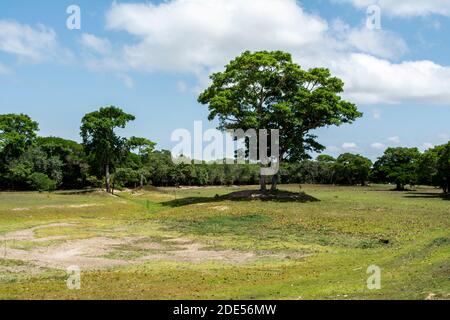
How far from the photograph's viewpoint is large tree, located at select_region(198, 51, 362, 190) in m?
63.5

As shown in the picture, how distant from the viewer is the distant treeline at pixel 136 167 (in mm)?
90938

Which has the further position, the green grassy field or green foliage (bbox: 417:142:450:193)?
green foliage (bbox: 417:142:450:193)

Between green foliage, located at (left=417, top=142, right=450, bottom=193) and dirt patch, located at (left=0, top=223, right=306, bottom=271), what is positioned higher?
green foliage, located at (left=417, top=142, right=450, bottom=193)

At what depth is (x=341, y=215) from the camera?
45.2 meters

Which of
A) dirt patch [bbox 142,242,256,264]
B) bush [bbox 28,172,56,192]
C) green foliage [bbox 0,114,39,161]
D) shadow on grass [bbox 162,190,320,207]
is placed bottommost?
dirt patch [bbox 142,242,256,264]

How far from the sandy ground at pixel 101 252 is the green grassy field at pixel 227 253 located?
57 mm

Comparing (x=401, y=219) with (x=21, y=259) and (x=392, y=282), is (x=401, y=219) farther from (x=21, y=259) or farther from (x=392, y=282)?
(x=21, y=259)

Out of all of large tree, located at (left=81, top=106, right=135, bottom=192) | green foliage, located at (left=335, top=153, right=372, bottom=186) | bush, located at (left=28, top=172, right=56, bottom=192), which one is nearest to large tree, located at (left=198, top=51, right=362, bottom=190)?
large tree, located at (left=81, top=106, right=135, bottom=192)

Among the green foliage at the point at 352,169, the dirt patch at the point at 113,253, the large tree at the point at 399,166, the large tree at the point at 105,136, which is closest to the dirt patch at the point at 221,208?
the dirt patch at the point at 113,253

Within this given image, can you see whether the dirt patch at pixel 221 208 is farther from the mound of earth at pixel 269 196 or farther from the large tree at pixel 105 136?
the large tree at pixel 105 136

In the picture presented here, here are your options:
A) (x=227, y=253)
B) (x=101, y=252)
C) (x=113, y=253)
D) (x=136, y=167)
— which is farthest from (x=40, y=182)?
(x=227, y=253)

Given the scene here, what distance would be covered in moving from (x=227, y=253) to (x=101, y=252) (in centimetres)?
726

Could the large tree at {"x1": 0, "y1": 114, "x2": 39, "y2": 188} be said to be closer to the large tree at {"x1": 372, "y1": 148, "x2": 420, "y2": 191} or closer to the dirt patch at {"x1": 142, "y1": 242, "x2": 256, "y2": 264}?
the dirt patch at {"x1": 142, "y1": 242, "x2": 256, "y2": 264}

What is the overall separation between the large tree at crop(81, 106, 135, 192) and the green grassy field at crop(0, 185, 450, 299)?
37976mm
